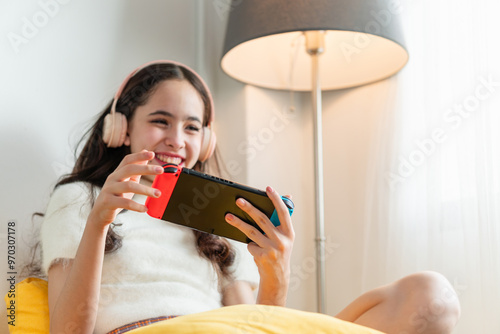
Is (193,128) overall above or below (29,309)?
above

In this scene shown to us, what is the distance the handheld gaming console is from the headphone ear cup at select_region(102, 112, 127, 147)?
345 mm

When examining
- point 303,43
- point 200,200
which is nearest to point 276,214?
point 200,200

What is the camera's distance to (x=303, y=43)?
1765 mm

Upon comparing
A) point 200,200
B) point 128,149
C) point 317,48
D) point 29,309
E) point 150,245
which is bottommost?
point 29,309

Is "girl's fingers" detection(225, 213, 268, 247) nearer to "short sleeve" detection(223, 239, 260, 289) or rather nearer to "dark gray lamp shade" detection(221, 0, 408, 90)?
"short sleeve" detection(223, 239, 260, 289)

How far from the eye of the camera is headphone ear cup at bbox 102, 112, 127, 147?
125cm

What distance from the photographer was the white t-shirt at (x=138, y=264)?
108 centimetres

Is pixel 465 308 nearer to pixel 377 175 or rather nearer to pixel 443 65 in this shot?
pixel 377 175

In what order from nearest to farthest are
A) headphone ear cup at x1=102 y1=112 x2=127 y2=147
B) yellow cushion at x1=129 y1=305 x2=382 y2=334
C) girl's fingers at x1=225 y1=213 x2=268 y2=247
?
yellow cushion at x1=129 y1=305 x2=382 y2=334, girl's fingers at x1=225 y1=213 x2=268 y2=247, headphone ear cup at x1=102 y1=112 x2=127 y2=147

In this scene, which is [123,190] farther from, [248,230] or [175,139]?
[175,139]

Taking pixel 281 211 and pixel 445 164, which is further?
pixel 445 164

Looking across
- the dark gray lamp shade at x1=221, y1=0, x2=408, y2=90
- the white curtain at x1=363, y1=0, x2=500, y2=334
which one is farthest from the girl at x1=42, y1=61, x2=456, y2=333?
the white curtain at x1=363, y1=0, x2=500, y2=334

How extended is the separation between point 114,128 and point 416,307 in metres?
0.75

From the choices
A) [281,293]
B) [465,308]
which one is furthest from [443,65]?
[281,293]
